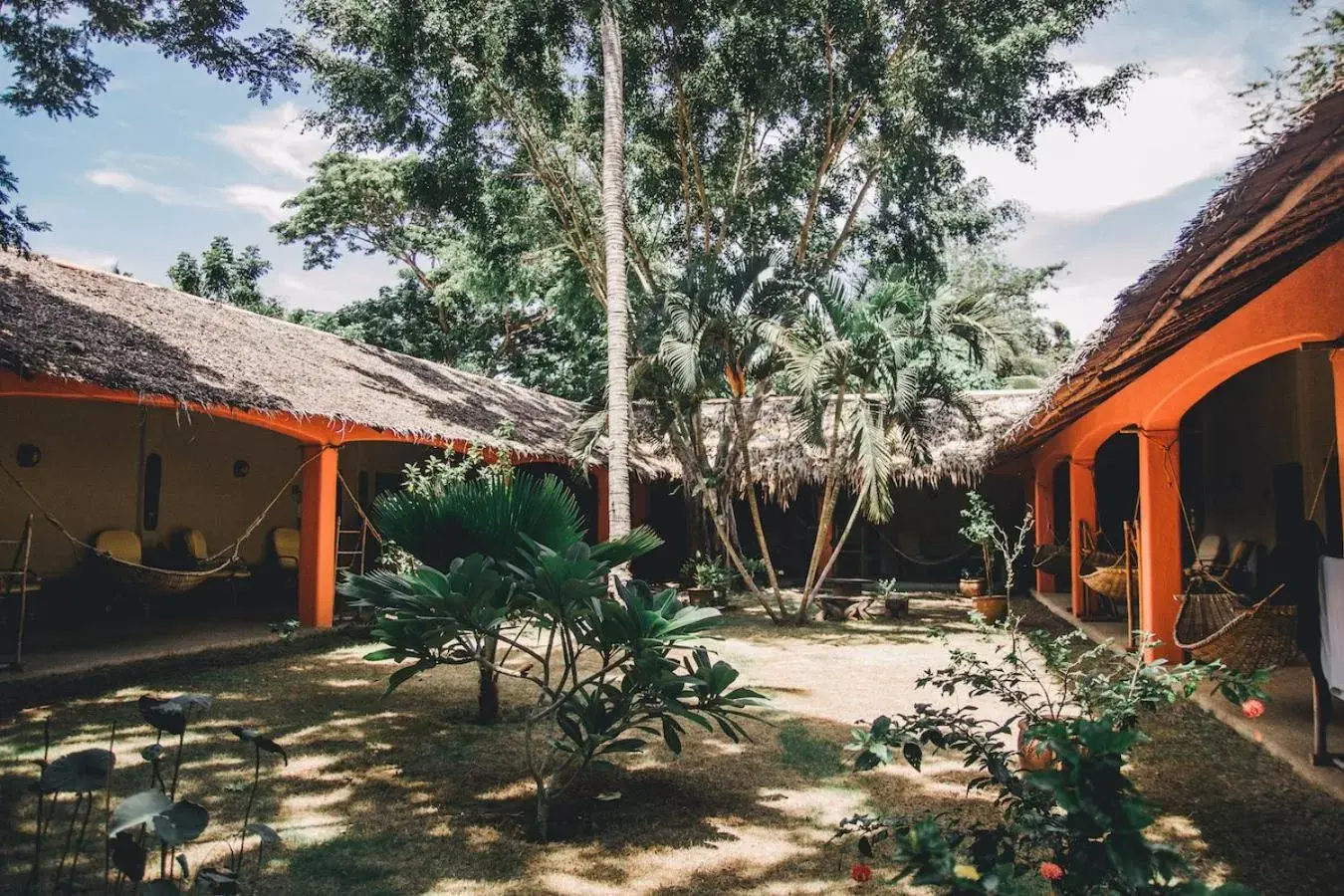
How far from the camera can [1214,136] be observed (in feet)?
30.3

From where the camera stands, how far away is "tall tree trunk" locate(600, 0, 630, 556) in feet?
26.7

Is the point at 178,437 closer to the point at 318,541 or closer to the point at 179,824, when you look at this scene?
the point at 318,541

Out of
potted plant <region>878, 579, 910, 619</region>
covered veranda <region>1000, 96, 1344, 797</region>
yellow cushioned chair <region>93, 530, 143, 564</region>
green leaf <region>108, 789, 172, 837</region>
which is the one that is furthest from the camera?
potted plant <region>878, 579, 910, 619</region>

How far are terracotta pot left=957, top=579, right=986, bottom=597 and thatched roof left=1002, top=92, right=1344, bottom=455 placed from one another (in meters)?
7.32

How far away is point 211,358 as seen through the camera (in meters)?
7.78

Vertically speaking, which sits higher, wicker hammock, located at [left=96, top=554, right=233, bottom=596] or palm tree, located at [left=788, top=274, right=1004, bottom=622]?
palm tree, located at [left=788, top=274, right=1004, bottom=622]

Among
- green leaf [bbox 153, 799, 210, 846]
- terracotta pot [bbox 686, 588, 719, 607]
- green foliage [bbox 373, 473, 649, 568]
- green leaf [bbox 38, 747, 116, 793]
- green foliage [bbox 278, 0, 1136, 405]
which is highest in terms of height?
green foliage [bbox 278, 0, 1136, 405]

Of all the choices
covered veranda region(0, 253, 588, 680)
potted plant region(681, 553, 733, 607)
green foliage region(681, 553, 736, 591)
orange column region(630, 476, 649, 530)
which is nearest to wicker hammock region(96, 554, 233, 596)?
covered veranda region(0, 253, 588, 680)

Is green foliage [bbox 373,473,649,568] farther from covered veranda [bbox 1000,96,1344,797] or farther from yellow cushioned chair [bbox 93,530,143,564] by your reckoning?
yellow cushioned chair [bbox 93,530,143,564]

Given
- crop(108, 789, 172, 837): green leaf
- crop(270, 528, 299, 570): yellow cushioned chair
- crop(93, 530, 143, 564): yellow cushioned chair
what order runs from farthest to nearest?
crop(270, 528, 299, 570): yellow cushioned chair < crop(93, 530, 143, 564): yellow cushioned chair < crop(108, 789, 172, 837): green leaf

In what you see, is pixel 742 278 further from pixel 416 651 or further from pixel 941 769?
pixel 416 651

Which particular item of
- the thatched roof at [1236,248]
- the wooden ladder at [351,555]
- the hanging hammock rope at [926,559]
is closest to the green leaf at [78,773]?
Answer: the thatched roof at [1236,248]

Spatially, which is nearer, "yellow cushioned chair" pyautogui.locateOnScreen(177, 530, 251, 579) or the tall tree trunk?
the tall tree trunk

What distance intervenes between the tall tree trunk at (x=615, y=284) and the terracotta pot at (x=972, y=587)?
6.76 metres
